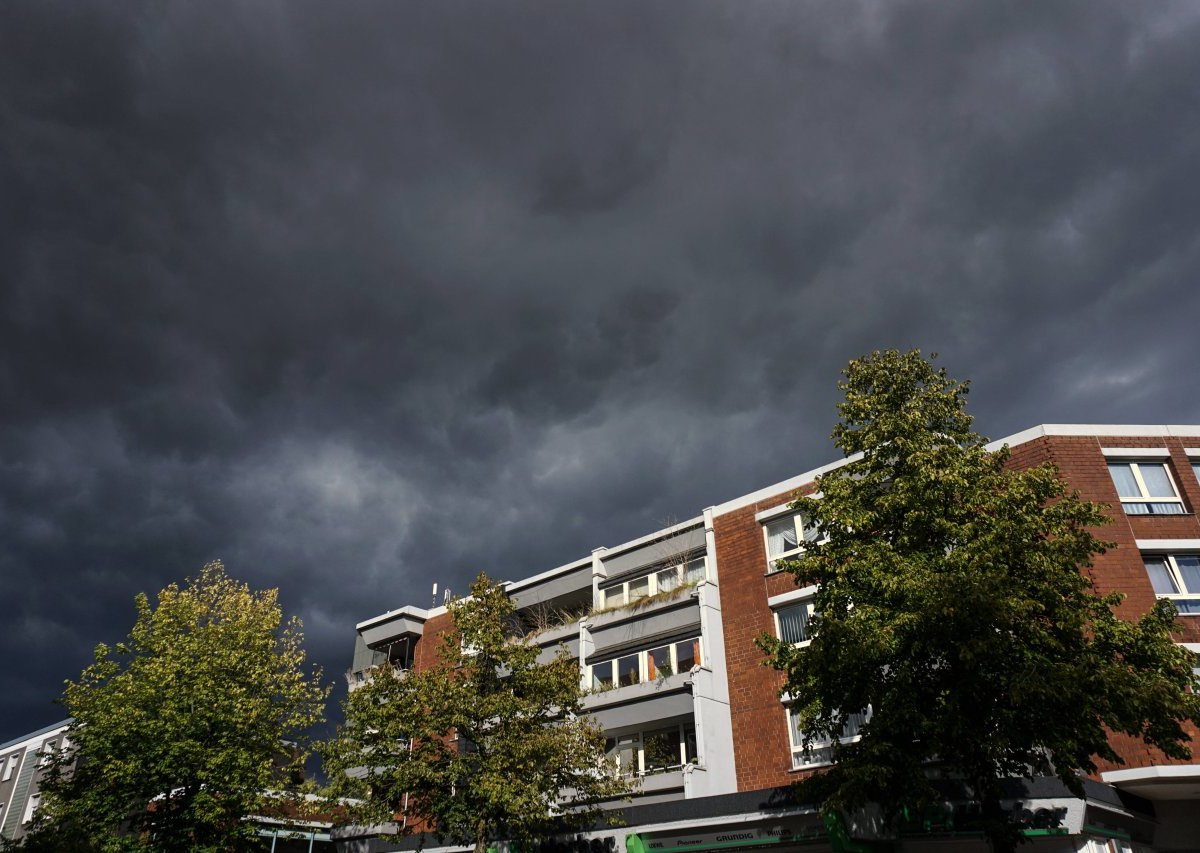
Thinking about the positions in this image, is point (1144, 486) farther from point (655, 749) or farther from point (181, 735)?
point (181, 735)

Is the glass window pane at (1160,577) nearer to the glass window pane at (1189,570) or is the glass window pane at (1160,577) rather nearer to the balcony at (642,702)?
the glass window pane at (1189,570)

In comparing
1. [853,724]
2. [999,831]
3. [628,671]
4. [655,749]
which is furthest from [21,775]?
[999,831]

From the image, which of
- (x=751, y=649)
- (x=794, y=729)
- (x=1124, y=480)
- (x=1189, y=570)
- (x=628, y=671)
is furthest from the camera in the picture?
(x=628, y=671)

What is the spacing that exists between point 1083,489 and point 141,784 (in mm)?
30391

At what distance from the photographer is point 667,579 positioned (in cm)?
3497

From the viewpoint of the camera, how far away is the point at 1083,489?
25.9 metres

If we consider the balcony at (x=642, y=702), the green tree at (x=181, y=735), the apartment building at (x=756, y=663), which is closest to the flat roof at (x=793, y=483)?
the apartment building at (x=756, y=663)

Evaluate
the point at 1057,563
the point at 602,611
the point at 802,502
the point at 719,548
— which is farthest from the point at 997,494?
the point at 602,611

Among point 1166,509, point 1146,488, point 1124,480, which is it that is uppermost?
point 1124,480

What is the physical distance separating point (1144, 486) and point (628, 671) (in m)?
19.3

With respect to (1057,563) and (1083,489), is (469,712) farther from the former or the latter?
(1083,489)

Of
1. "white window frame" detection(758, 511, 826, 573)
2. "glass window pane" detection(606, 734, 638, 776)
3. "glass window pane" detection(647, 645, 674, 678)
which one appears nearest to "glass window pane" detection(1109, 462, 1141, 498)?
"white window frame" detection(758, 511, 826, 573)

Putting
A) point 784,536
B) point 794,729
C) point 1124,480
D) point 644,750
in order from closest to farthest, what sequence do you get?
point 1124,480 < point 794,729 < point 644,750 < point 784,536

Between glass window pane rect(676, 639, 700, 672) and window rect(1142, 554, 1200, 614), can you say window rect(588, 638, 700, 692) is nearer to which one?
glass window pane rect(676, 639, 700, 672)
